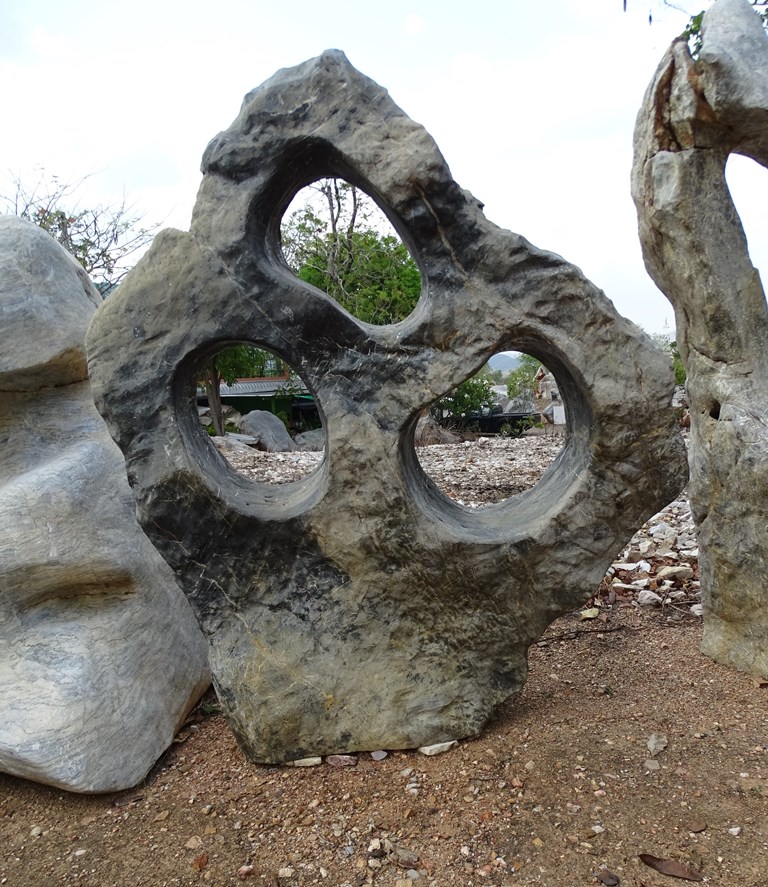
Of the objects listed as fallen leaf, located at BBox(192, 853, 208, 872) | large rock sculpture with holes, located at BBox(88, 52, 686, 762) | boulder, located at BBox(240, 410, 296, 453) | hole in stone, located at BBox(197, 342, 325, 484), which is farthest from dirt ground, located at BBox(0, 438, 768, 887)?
boulder, located at BBox(240, 410, 296, 453)

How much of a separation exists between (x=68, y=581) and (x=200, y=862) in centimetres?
117

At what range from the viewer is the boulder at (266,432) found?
623 inches

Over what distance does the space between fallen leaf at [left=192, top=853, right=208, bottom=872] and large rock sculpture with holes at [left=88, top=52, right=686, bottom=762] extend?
48cm

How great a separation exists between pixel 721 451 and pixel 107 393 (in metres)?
2.50

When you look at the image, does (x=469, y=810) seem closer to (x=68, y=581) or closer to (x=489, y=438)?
(x=68, y=581)

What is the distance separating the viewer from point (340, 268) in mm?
Answer: 16188

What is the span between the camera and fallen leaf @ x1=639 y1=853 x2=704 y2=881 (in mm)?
2109

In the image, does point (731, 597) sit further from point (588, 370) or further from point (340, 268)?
point (340, 268)

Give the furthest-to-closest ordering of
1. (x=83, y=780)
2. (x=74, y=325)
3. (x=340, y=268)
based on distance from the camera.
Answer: (x=340, y=268) → (x=74, y=325) → (x=83, y=780)

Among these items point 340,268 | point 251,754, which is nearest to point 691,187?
point 251,754

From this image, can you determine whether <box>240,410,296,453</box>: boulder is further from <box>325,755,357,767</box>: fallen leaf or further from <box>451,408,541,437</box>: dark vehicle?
<box>325,755,357,767</box>: fallen leaf

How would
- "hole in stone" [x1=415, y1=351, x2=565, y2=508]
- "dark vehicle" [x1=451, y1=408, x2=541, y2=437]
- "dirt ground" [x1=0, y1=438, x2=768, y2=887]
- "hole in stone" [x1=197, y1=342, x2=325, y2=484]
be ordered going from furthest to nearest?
"dark vehicle" [x1=451, y1=408, x2=541, y2=437] < "hole in stone" [x1=197, y1=342, x2=325, y2=484] < "hole in stone" [x1=415, y1=351, x2=565, y2=508] < "dirt ground" [x1=0, y1=438, x2=768, y2=887]

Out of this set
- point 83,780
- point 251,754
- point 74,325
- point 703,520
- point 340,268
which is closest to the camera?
point 83,780

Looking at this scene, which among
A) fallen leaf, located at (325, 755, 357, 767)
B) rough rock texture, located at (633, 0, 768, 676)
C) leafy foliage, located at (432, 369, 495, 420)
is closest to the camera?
fallen leaf, located at (325, 755, 357, 767)
